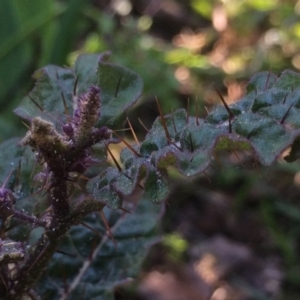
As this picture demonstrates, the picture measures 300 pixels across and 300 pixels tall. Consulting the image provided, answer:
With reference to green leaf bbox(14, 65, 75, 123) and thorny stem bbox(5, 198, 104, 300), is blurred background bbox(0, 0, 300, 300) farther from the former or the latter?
thorny stem bbox(5, 198, 104, 300)

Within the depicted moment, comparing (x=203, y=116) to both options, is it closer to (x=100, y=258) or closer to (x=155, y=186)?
(x=100, y=258)

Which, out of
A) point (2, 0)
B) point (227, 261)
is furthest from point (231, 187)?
point (2, 0)

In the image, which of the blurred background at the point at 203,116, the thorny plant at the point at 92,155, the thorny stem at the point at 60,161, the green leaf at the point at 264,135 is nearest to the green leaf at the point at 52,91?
the thorny plant at the point at 92,155

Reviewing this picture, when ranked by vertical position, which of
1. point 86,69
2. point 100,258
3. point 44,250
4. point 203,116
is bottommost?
point 203,116

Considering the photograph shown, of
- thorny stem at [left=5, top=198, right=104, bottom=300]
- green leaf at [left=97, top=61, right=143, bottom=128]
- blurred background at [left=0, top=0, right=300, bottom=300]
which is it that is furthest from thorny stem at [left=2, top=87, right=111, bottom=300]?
blurred background at [left=0, top=0, right=300, bottom=300]

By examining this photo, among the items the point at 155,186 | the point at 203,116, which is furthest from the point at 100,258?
the point at 203,116
